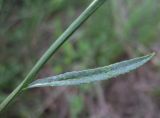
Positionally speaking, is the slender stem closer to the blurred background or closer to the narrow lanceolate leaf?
the narrow lanceolate leaf

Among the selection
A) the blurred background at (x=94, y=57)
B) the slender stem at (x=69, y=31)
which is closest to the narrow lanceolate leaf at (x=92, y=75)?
the slender stem at (x=69, y=31)

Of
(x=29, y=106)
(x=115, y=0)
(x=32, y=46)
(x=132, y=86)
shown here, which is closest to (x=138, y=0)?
(x=115, y=0)

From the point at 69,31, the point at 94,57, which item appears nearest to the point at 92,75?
the point at 69,31

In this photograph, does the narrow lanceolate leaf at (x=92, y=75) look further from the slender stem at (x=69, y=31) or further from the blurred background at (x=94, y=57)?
the blurred background at (x=94, y=57)

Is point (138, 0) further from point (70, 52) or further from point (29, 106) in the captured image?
point (29, 106)

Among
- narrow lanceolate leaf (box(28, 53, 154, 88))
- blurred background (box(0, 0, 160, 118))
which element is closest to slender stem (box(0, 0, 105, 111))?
narrow lanceolate leaf (box(28, 53, 154, 88))

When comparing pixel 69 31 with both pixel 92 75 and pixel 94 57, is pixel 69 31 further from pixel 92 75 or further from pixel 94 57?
pixel 94 57
